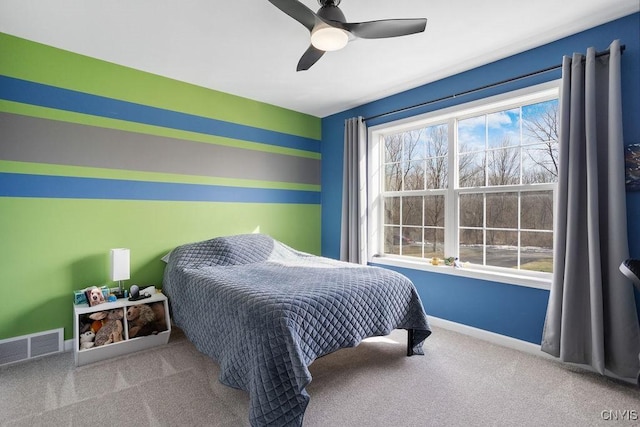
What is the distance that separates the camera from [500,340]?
2.79 metres

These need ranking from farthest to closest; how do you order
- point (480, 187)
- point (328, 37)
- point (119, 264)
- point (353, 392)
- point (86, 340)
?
point (480, 187) < point (119, 264) < point (86, 340) < point (353, 392) < point (328, 37)

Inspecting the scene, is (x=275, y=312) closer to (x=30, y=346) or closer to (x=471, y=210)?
(x=30, y=346)

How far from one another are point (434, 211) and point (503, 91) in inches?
50.5

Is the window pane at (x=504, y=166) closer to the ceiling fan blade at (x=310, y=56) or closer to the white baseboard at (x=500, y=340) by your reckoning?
the white baseboard at (x=500, y=340)

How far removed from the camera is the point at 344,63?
2.93 m

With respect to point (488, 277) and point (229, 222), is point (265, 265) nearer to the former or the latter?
point (229, 222)

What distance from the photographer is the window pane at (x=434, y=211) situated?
338 cm

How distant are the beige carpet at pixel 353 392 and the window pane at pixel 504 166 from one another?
1.50m

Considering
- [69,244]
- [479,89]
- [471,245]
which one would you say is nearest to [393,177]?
[471,245]

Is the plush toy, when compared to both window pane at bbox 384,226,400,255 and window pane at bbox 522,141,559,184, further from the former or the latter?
window pane at bbox 522,141,559,184

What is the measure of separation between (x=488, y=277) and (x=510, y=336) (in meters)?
0.51

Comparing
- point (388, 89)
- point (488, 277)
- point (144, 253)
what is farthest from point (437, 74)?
point (144, 253)

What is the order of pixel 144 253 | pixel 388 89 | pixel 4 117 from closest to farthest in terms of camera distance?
1. pixel 4 117
2. pixel 144 253
3. pixel 388 89

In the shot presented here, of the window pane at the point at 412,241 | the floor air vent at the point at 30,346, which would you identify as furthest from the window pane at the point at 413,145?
the floor air vent at the point at 30,346
